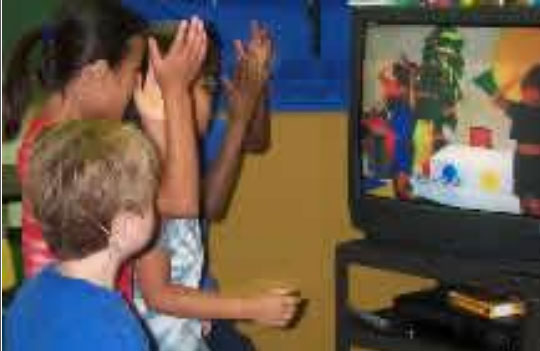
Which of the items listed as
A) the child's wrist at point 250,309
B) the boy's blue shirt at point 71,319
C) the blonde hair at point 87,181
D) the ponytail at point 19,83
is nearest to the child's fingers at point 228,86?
the ponytail at point 19,83

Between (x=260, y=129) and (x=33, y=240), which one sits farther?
(x=260, y=129)

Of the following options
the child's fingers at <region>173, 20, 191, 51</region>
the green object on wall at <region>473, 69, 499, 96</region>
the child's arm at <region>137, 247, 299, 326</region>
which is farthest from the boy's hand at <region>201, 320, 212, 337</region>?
the green object on wall at <region>473, 69, 499, 96</region>

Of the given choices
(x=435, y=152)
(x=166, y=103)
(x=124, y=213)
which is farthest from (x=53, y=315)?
(x=435, y=152)

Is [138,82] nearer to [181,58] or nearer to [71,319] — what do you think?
[181,58]

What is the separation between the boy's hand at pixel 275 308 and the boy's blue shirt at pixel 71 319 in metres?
0.36

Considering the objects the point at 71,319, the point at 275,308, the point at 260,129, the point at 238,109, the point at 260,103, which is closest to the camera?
the point at 71,319

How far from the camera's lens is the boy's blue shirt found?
1.56 meters

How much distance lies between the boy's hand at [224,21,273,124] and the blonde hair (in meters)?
0.80

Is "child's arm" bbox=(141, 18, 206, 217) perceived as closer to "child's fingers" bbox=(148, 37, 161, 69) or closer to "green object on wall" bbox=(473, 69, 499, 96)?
"child's fingers" bbox=(148, 37, 161, 69)

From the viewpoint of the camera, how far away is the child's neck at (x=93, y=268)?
5.51 ft

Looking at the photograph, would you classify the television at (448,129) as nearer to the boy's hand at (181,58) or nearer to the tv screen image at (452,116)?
the tv screen image at (452,116)

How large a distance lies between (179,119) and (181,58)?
117 millimetres

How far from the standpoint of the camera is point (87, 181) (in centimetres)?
162

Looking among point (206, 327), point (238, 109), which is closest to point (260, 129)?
point (238, 109)
